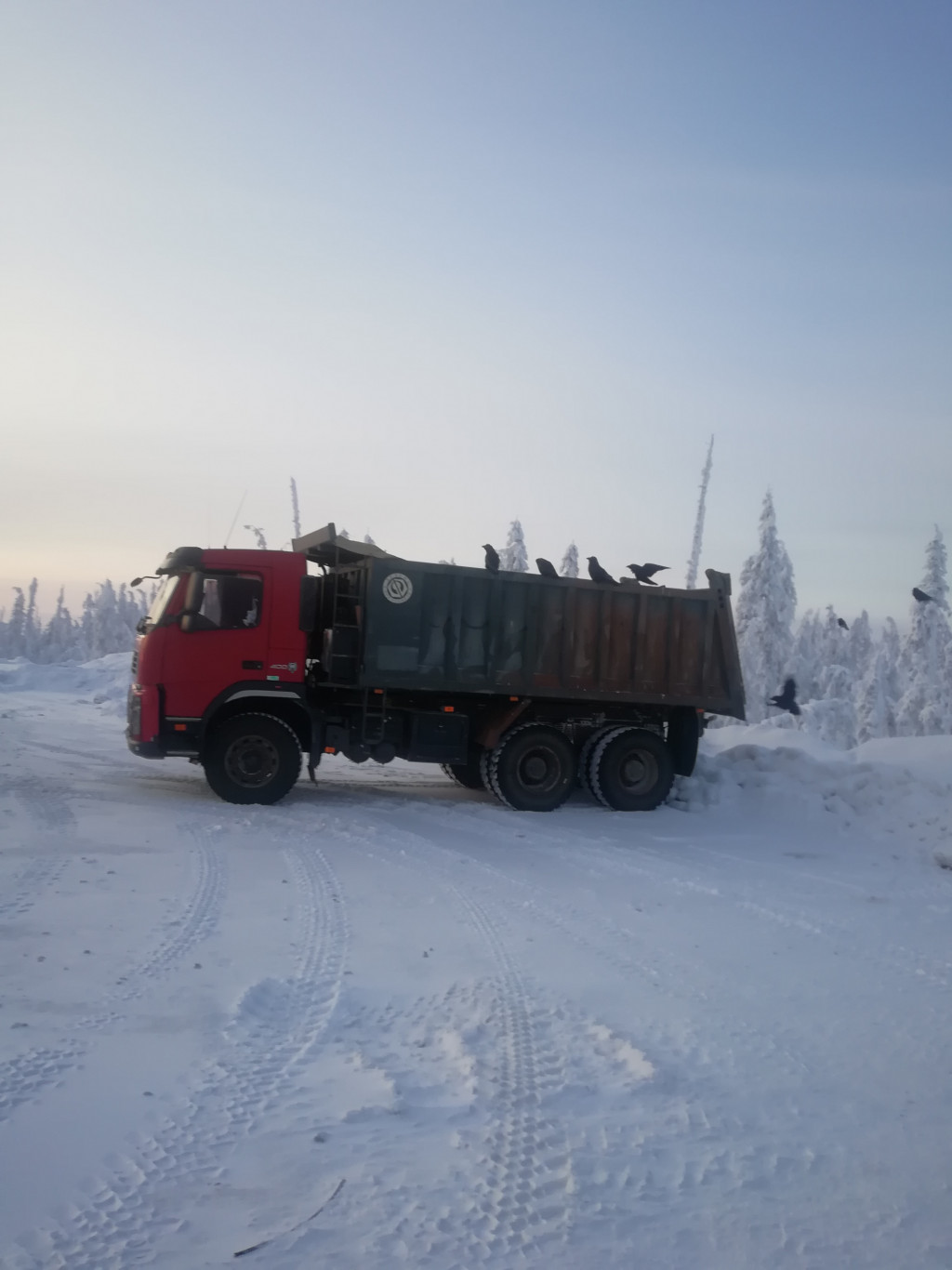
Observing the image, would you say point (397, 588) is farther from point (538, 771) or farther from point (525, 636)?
point (538, 771)

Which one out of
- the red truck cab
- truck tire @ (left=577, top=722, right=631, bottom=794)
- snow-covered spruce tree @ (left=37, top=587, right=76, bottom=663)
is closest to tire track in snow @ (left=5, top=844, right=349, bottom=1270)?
the red truck cab

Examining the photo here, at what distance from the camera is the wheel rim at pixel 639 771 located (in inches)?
514

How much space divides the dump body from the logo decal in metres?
0.01

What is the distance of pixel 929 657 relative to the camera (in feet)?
125

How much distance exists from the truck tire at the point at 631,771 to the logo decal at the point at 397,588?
326cm

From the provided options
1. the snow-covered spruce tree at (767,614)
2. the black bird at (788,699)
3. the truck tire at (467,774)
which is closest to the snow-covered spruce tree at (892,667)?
the snow-covered spruce tree at (767,614)

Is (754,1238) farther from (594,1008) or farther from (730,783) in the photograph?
(730,783)

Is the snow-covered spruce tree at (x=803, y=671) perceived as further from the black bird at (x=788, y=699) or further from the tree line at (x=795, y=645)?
the black bird at (x=788, y=699)

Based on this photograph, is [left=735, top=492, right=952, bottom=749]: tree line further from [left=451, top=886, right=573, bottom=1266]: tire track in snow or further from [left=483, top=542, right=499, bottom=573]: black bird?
[left=451, top=886, right=573, bottom=1266]: tire track in snow

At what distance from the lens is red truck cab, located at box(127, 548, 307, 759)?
38.0 feet

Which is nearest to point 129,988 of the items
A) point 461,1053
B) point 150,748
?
point 461,1053

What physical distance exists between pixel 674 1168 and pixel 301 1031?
1.99m

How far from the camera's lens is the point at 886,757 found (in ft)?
43.7

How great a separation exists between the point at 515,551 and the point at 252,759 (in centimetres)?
3081
